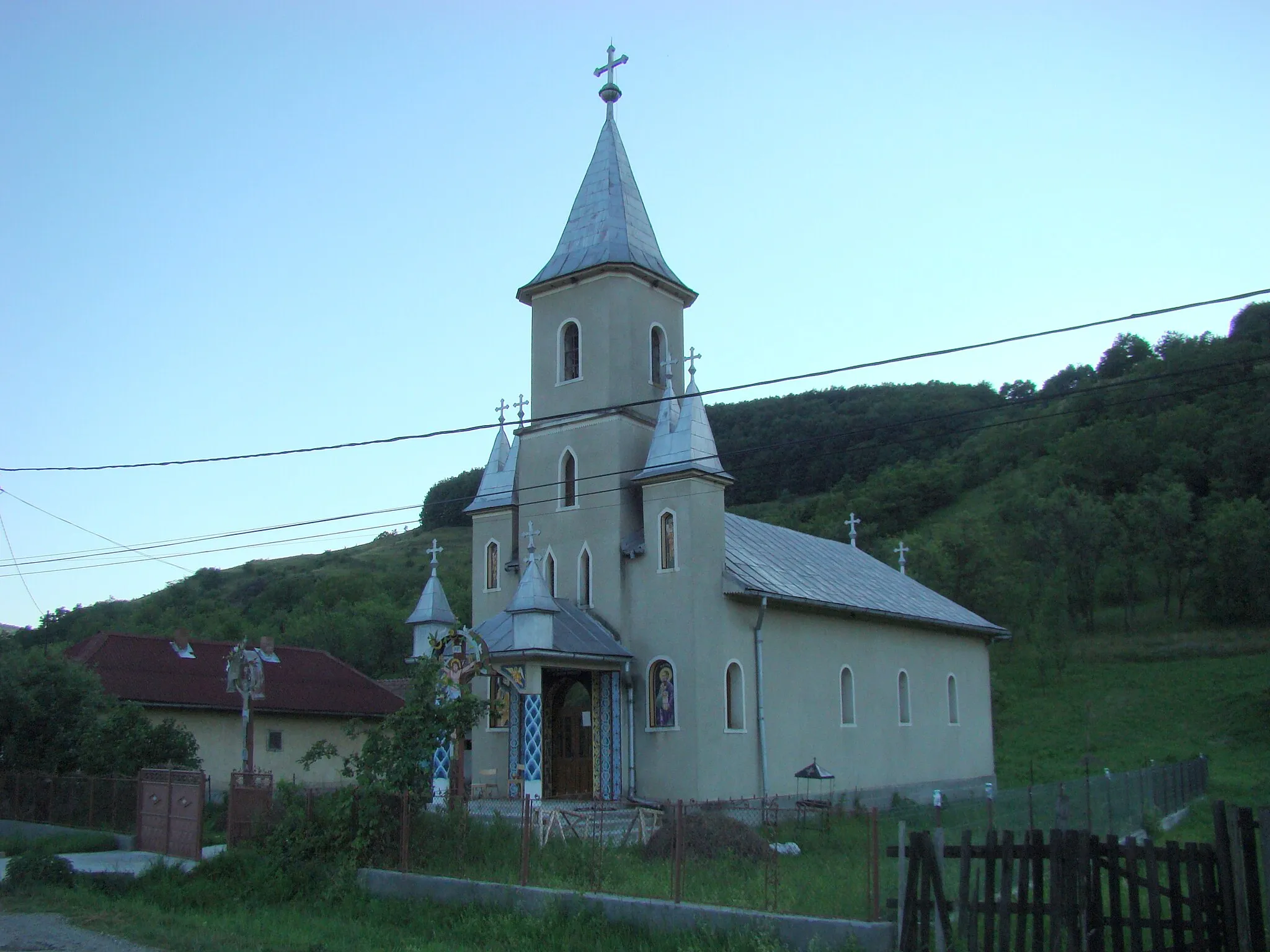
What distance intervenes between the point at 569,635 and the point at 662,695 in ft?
8.03

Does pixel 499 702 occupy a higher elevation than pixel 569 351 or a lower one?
lower

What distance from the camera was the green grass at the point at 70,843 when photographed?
20.2m

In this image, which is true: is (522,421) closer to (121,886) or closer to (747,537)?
(747,537)

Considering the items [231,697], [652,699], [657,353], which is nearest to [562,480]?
[657,353]

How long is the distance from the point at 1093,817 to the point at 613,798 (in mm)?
9360

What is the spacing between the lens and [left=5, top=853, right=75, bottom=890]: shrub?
54.3ft

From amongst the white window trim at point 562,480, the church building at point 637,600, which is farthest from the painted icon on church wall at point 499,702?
the white window trim at point 562,480

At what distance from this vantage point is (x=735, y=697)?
80.1ft

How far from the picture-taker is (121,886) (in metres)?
16.5

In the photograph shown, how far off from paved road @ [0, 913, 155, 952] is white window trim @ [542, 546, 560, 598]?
1309 cm

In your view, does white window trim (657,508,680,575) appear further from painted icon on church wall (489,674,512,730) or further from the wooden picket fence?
the wooden picket fence

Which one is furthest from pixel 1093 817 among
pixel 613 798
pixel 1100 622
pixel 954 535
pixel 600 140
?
pixel 1100 622

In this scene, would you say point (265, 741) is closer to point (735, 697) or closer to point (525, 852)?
point (735, 697)

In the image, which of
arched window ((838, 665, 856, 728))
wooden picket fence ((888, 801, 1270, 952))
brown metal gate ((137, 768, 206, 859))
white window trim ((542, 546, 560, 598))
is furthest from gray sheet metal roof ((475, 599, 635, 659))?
wooden picket fence ((888, 801, 1270, 952))
